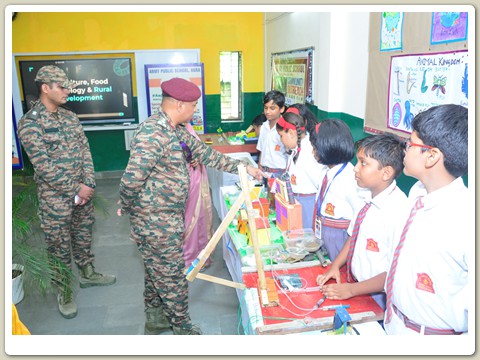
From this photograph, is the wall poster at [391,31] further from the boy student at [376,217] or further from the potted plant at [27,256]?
the potted plant at [27,256]

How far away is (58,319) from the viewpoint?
276 cm

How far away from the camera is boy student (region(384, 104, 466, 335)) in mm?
1222

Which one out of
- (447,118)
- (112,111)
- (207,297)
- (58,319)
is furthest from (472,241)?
(112,111)

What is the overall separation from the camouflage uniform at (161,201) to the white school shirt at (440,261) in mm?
1301

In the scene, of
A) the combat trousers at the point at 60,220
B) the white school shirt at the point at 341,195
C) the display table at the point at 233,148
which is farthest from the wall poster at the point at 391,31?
the combat trousers at the point at 60,220

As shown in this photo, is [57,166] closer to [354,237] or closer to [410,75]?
[354,237]

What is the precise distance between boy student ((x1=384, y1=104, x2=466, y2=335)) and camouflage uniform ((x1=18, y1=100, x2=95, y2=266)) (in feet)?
7.53

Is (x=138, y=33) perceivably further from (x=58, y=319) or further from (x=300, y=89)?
(x=58, y=319)

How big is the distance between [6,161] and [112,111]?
5153 mm

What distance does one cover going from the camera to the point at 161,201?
2.16 m

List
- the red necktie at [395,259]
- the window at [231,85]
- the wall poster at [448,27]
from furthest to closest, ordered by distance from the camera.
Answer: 1. the window at [231,85]
2. the wall poster at [448,27]
3. the red necktie at [395,259]

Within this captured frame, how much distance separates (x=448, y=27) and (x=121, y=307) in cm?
282

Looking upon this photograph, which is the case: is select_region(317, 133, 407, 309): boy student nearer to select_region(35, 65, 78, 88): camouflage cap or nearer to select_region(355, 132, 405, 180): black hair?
select_region(355, 132, 405, 180): black hair

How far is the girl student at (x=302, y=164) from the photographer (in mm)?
2645
